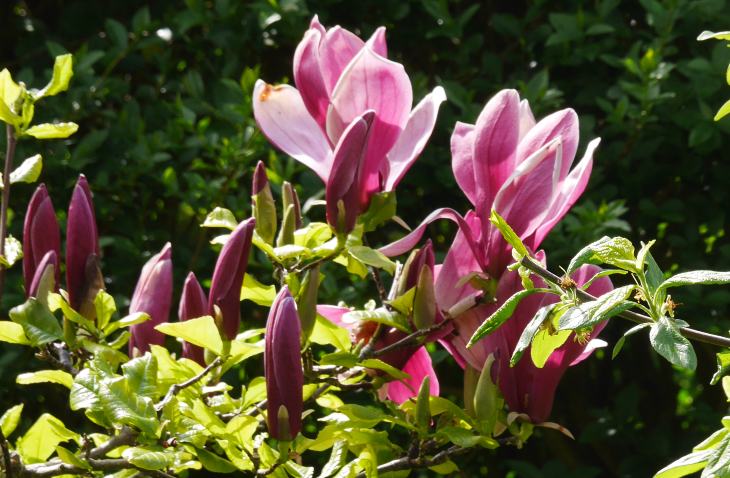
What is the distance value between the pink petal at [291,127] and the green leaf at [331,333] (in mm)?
150

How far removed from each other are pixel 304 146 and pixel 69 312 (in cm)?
29

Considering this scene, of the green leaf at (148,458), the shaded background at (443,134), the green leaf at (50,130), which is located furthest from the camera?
the shaded background at (443,134)

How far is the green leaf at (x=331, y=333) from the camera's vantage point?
704 mm

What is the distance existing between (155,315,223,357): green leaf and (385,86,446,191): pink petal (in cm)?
22

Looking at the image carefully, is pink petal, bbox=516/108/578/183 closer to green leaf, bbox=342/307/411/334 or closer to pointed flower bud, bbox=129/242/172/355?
green leaf, bbox=342/307/411/334

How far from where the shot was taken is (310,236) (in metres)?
0.70

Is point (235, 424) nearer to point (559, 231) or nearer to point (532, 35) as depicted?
point (559, 231)

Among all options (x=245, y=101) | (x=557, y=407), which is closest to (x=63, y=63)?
(x=245, y=101)

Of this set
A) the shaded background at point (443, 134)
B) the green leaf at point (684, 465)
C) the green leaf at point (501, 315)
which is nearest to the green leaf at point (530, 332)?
the green leaf at point (501, 315)

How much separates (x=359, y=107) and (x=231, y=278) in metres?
0.21

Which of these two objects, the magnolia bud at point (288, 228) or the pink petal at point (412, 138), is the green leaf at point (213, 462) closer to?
the magnolia bud at point (288, 228)

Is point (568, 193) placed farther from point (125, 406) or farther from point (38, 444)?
point (38, 444)

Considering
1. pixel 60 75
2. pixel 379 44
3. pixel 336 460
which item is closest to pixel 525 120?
pixel 379 44

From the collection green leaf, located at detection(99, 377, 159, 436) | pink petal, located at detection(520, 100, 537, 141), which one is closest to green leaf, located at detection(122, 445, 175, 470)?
green leaf, located at detection(99, 377, 159, 436)
